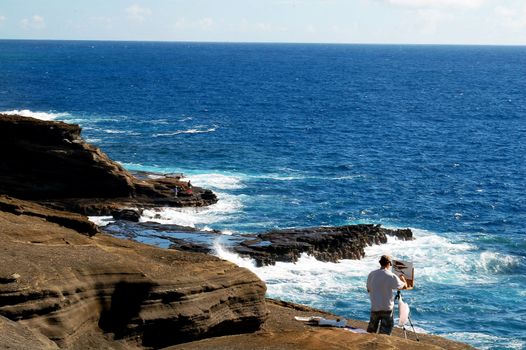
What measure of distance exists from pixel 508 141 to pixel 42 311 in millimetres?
93805

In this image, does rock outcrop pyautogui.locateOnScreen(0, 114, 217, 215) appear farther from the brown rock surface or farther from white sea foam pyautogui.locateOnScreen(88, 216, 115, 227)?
the brown rock surface

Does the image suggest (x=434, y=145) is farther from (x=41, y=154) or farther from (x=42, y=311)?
(x=42, y=311)

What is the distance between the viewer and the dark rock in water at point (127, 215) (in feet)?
173

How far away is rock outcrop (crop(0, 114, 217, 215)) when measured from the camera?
52.3 metres

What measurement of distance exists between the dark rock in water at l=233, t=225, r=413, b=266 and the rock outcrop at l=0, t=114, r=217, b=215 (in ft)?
36.4

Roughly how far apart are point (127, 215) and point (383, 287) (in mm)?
36879

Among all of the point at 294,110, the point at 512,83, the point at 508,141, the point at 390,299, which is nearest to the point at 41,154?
the point at 390,299

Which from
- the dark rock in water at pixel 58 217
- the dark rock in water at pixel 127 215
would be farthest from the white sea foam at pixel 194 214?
the dark rock in water at pixel 58 217

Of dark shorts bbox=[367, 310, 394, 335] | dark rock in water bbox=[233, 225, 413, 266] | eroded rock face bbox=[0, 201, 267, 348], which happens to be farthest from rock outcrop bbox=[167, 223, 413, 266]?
dark shorts bbox=[367, 310, 394, 335]

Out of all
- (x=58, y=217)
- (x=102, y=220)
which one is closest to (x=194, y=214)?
(x=102, y=220)

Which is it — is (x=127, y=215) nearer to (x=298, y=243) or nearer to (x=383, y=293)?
(x=298, y=243)

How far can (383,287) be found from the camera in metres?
18.0

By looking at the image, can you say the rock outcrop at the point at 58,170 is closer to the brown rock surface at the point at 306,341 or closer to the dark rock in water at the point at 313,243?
the dark rock in water at the point at 313,243

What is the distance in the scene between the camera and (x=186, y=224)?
180 feet
